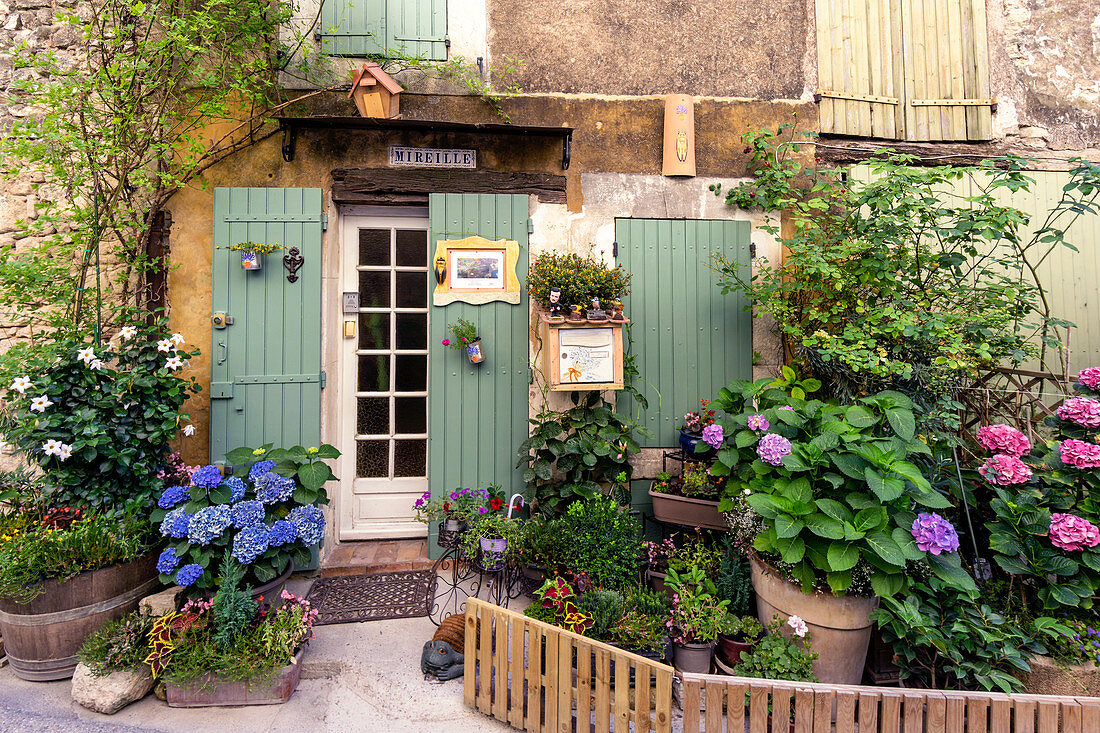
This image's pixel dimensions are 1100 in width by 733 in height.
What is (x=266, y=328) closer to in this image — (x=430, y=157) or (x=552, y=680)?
(x=430, y=157)

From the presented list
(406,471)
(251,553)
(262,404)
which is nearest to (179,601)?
(251,553)

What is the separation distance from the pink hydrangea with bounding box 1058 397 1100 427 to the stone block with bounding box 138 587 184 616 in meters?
4.25

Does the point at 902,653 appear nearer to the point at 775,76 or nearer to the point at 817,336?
the point at 817,336

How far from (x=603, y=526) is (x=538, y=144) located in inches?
101

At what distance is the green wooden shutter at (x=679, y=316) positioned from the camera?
12.0ft

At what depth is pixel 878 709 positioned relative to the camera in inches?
77.2

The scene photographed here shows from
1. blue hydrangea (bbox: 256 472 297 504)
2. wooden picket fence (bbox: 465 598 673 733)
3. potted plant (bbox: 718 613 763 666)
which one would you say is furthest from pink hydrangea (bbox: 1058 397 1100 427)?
blue hydrangea (bbox: 256 472 297 504)

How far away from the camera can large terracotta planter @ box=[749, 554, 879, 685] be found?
233 centimetres

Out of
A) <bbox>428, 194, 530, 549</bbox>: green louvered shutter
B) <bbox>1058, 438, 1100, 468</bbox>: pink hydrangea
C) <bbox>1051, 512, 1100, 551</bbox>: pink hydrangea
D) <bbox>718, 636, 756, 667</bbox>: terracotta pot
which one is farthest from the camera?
<bbox>428, 194, 530, 549</bbox>: green louvered shutter

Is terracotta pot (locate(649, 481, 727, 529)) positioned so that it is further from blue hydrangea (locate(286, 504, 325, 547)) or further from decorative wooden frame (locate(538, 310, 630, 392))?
blue hydrangea (locate(286, 504, 325, 547))

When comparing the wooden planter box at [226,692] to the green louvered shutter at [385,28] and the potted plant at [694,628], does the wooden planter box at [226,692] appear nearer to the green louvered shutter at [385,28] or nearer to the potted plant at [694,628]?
the potted plant at [694,628]

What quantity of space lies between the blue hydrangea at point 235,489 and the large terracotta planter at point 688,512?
2302mm

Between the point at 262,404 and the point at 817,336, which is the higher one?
the point at 817,336

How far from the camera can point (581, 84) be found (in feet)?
12.2
